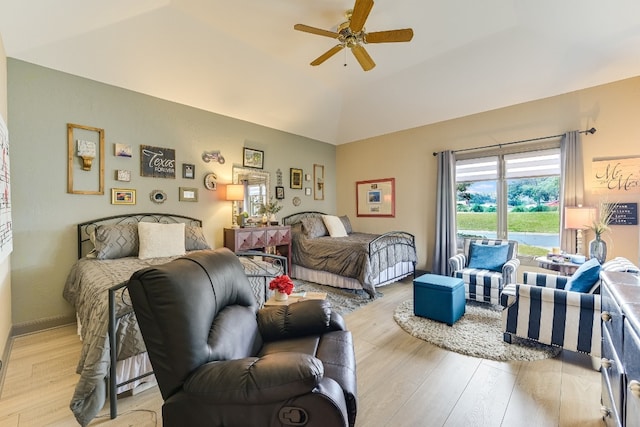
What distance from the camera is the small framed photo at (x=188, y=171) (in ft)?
13.3

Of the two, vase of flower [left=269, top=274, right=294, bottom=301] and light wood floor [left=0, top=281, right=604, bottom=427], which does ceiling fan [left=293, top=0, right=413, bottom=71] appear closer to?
vase of flower [left=269, top=274, right=294, bottom=301]

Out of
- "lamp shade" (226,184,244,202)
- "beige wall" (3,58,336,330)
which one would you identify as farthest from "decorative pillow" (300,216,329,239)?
"beige wall" (3,58,336,330)

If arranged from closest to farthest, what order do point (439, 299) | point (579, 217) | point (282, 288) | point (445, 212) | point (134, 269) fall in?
1. point (282, 288)
2. point (134, 269)
3. point (439, 299)
4. point (579, 217)
5. point (445, 212)

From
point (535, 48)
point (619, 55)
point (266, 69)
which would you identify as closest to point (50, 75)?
point (266, 69)

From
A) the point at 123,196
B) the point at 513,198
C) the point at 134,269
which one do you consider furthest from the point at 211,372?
the point at 513,198

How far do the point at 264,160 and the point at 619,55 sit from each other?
495cm

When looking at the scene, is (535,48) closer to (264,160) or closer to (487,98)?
(487,98)

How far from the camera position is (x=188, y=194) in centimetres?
409

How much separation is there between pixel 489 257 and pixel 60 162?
5.39 metres

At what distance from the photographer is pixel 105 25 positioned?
9.37 feet

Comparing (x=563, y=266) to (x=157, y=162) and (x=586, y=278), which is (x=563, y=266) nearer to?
(x=586, y=278)

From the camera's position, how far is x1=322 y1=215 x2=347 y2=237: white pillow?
5.21 m

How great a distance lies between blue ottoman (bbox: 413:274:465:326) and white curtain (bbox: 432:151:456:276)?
166 cm

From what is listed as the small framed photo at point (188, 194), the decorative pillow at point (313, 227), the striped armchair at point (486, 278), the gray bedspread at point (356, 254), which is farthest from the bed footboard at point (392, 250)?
the small framed photo at point (188, 194)
